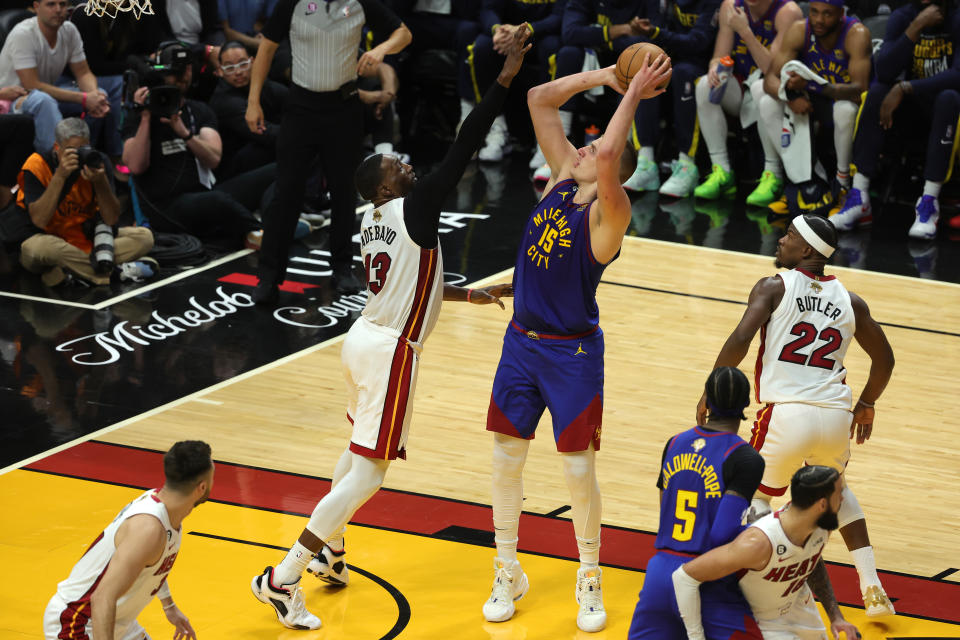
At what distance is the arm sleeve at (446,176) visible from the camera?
4984mm

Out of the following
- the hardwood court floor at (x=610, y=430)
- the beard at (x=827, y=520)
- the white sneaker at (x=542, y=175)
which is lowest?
the hardwood court floor at (x=610, y=430)

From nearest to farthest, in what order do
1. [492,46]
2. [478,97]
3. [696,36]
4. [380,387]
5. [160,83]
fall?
[380,387]
[160,83]
[696,36]
[492,46]
[478,97]

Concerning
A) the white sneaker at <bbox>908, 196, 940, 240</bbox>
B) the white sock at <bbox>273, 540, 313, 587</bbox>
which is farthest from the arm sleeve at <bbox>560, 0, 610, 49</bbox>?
the white sock at <bbox>273, 540, 313, 587</bbox>

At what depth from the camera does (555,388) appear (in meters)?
4.95

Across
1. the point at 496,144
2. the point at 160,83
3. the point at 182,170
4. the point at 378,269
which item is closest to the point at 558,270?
the point at 378,269

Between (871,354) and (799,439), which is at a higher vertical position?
(871,354)

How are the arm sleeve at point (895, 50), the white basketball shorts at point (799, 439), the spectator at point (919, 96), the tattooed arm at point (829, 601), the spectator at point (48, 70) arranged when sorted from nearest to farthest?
the tattooed arm at point (829, 601), the white basketball shorts at point (799, 439), the spectator at point (48, 70), the spectator at point (919, 96), the arm sleeve at point (895, 50)

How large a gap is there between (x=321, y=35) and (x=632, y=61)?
13.1 ft

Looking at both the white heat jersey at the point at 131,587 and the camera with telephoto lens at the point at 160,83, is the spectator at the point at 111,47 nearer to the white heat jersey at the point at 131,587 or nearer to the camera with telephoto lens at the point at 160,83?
the camera with telephoto lens at the point at 160,83

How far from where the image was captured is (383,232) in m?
5.16

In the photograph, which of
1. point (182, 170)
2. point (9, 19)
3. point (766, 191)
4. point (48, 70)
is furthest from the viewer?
point (766, 191)

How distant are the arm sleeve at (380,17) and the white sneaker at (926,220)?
15.0 ft

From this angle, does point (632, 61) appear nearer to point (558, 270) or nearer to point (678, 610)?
point (558, 270)

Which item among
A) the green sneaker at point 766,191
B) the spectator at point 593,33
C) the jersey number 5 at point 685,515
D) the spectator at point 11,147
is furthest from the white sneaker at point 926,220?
A: the jersey number 5 at point 685,515
